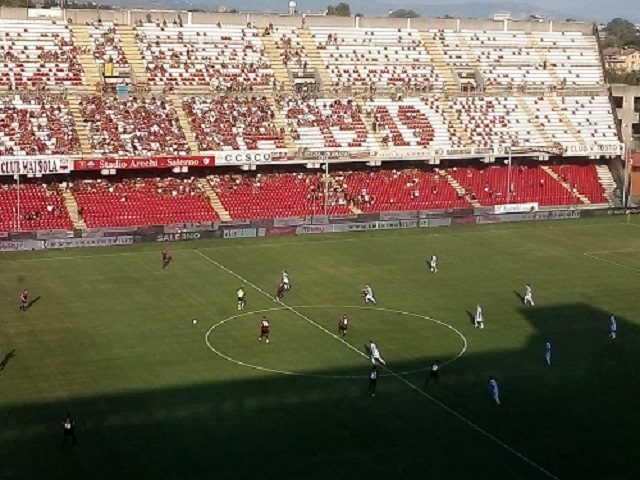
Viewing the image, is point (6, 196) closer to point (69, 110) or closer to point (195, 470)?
point (69, 110)

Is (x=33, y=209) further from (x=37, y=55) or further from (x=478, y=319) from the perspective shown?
(x=478, y=319)

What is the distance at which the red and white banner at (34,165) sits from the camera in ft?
211

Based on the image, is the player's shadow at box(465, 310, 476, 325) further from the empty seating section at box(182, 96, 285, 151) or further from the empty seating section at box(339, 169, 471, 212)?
the empty seating section at box(182, 96, 285, 151)

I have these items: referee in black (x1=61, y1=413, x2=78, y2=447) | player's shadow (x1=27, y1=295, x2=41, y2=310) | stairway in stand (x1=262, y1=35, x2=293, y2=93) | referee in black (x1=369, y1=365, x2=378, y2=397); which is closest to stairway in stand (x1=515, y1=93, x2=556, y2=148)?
stairway in stand (x1=262, y1=35, x2=293, y2=93)

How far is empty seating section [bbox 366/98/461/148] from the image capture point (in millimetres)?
78688

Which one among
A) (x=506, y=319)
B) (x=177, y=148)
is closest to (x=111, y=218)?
(x=177, y=148)

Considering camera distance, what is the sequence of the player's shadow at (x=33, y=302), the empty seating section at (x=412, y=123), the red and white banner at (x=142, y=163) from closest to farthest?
the player's shadow at (x=33, y=302)
the red and white banner at (x=142, y=163)
the empty seating section at (x=412, y=123)

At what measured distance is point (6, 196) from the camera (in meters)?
65.6

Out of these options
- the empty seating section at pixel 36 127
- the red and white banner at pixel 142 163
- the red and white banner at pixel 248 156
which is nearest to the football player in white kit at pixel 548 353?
the red and white banner at pixel 142 163

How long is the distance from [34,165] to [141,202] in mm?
7387

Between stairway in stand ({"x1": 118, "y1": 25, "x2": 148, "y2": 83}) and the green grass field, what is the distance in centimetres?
2205

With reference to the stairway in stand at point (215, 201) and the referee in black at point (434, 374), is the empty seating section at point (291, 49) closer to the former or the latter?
the stairway in stand at point (215, 201)

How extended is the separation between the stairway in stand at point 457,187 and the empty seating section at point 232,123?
13.3 metres

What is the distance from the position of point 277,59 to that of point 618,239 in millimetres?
31943
